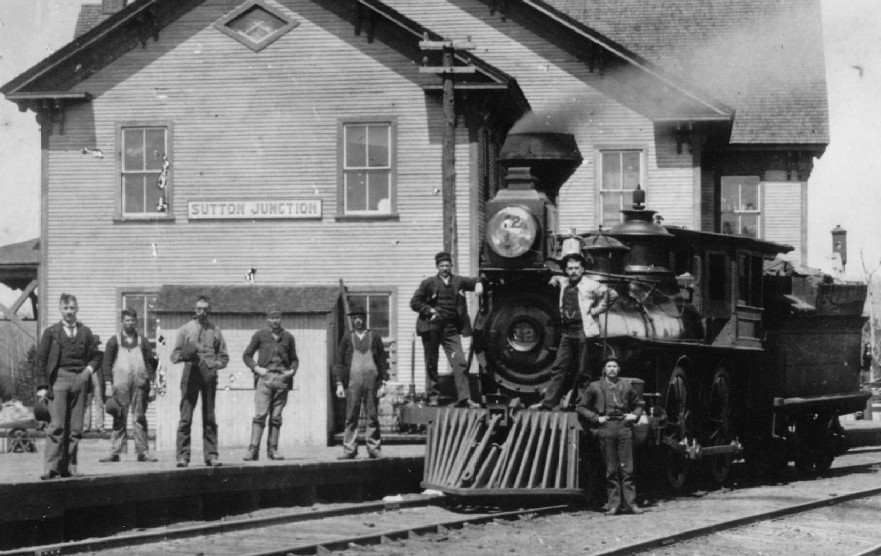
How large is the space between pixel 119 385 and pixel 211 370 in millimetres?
2090

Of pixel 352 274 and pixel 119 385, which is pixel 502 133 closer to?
pixel 352 274

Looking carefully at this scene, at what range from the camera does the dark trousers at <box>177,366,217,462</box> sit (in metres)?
13.1

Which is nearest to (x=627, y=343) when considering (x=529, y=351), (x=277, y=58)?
(x=529, y=351)

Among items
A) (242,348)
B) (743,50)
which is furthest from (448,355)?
(743,50)

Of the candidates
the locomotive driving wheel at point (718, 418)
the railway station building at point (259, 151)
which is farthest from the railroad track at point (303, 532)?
the railway station building at point (259, 151)

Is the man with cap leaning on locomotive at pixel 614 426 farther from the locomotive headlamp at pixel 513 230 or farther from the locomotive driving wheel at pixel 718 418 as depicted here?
the locomotive driving wheel at pixel 718 418

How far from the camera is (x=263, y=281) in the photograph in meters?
22.5

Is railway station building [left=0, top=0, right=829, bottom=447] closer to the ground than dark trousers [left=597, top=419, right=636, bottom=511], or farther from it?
farther from it

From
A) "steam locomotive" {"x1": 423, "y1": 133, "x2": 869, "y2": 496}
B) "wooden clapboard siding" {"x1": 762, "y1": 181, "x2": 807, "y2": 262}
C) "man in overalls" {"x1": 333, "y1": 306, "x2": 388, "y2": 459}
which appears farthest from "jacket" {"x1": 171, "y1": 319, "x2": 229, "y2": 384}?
"wooden clapboard siding" {"x1": 762, "y1": 181, "x2": 807, "y2": 262}

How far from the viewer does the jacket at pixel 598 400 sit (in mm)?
13117

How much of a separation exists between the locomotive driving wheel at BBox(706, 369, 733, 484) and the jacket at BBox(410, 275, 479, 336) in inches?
135

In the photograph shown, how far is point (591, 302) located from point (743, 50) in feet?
65.2

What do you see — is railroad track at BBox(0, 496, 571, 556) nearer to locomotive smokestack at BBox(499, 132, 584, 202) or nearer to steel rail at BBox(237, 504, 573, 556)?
steel rail at BBox(237, 504, 573, 556)

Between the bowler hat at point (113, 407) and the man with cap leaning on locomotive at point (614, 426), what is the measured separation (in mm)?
5138
